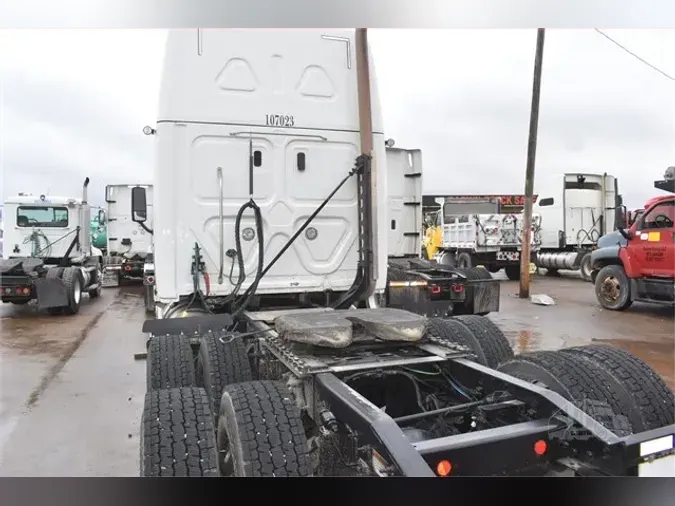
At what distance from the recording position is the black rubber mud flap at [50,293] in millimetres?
11141

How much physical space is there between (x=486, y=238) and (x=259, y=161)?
14825mm

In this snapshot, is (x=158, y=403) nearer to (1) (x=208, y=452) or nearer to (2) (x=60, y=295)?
(1) (x=208, y=452)

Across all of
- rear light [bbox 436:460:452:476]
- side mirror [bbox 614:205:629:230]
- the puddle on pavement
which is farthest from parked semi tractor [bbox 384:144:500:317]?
rear light [bbox 436:460:452:476]

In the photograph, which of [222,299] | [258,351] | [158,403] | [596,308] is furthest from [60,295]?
[596,308]

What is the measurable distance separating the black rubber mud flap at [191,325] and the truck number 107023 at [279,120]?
159 centimetres

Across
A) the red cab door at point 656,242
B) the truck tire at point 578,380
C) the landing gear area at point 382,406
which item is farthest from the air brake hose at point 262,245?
the red cab door at point 656,242

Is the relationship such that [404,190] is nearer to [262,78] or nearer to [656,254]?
[656,254]

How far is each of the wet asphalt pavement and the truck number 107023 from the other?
2.67m

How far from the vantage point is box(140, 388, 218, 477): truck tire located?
7.96ft

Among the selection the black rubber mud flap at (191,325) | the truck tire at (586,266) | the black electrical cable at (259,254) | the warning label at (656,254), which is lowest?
the truck tire at (586,266)

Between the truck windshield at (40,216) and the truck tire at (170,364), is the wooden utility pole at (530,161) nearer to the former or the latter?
the truck windshield at (40,216)

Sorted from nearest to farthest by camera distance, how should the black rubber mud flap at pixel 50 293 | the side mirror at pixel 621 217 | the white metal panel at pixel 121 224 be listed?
the side mirror at pixel 621 217, the black rubber mud flap at pixel 50 293, the white metal panel at pixel 121 224

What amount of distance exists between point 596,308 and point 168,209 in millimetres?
10465

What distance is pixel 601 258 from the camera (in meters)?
12.1
